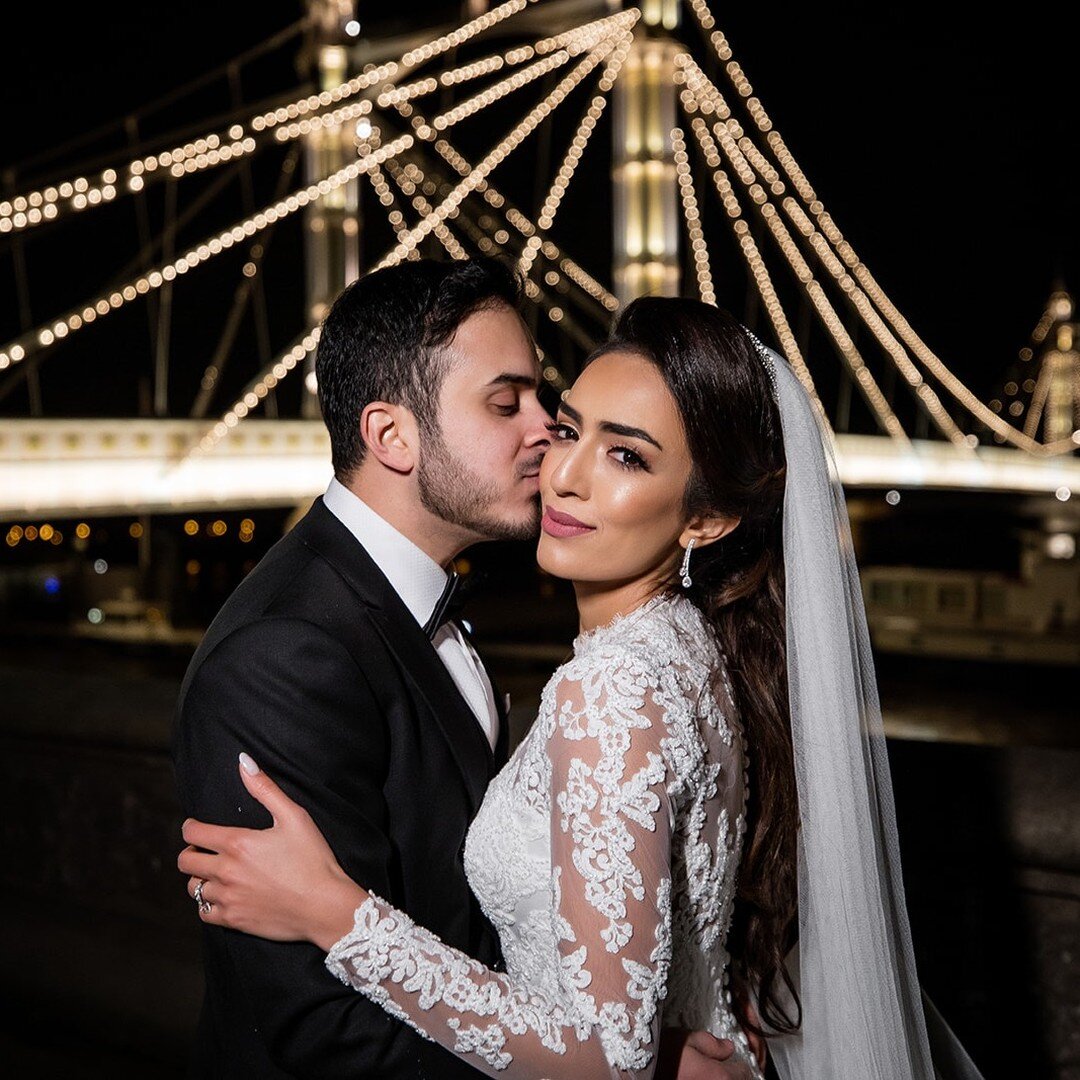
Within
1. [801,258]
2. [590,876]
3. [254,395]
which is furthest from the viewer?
[801,258]

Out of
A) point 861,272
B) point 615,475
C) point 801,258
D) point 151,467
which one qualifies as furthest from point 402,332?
point 801,258

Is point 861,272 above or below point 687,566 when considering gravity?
above

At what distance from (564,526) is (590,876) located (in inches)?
17.5

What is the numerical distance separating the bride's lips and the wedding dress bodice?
0.13 m

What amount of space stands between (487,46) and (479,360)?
16527 millimetres

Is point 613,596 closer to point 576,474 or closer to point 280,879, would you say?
point 576,474

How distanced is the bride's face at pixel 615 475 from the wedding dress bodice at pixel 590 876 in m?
0.10

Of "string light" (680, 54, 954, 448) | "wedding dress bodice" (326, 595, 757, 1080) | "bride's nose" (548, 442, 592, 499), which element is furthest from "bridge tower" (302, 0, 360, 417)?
"wedding dress bodice" (326, 595, 757, 1080)

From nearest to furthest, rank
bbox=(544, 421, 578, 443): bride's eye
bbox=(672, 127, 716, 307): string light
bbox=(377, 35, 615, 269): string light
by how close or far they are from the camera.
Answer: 1. bbox=(544, 421, 578, 443): bride's eye
2. bbox=(377, 35, 615, 269): string light
3. bbox=(672, 127, 716, 307): string light

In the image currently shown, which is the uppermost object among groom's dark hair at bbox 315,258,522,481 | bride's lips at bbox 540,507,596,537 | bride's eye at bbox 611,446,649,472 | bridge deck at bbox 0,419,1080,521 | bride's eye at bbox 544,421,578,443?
groom's dark hair at bbox 315,258,522,481

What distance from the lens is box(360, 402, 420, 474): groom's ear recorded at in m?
1.66

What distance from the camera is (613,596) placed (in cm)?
163

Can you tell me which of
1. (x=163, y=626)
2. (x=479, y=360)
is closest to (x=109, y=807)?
(x=479, y=360)

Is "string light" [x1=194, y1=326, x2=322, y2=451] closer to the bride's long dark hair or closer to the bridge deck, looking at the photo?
the bridge deck
